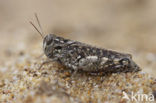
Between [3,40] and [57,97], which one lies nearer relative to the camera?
[57,97]

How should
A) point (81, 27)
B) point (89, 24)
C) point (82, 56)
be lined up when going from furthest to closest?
point (89, 24) < point (81, 27) < point (82, 56)

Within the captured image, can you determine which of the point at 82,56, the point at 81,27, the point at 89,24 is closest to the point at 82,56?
the point at 82,56

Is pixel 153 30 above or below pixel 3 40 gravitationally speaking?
above

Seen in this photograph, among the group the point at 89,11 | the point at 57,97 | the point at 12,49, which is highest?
the point at 89,11

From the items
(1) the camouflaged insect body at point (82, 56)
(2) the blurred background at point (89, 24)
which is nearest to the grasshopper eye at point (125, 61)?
(1) the camouflaged insect body at point (82, 56)

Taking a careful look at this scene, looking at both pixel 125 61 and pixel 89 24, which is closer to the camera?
pixel 125 61

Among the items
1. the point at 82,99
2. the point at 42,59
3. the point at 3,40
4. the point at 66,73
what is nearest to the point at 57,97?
the point at 82,99

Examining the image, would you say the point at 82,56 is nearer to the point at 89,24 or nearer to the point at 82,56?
the point at 82,56

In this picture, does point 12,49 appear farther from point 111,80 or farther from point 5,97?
point 111,80
